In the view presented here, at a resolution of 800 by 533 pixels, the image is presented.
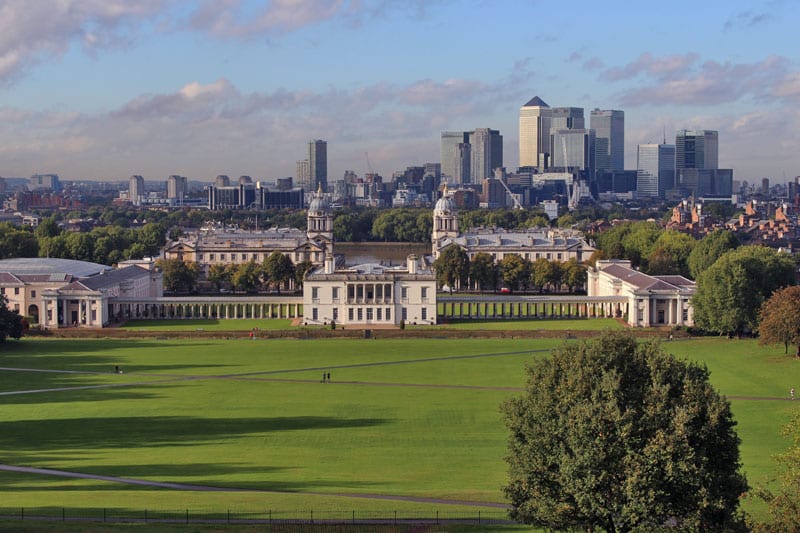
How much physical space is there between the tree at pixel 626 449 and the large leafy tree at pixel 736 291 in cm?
4830

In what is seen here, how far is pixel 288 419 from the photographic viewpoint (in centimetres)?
4928

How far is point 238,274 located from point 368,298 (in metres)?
25.2

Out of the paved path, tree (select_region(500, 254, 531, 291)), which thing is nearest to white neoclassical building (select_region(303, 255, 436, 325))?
tree (select_region(500, 254, 531, 291))

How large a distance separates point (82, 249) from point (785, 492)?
11397 cm

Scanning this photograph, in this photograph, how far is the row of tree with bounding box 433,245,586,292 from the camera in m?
117

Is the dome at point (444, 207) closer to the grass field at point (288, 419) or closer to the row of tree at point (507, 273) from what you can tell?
the row of tree at point (507, 273)

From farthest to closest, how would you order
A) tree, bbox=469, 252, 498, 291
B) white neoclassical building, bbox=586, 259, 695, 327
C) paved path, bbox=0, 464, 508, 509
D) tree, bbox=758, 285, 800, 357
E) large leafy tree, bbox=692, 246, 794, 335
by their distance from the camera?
tree, bbox=469, 252, 498, 291 → white neoclassical building, bbox=586, 259, 695, 327 → large leafy tree, bbox=692, 246, 794, 335 → tree, bbox=758, 285, 800, 357 → paved path, bbox=0, 464, 508, 509

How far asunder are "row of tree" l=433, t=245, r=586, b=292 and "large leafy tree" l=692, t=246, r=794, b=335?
32.6 metres

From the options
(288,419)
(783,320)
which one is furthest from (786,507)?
(783,320)

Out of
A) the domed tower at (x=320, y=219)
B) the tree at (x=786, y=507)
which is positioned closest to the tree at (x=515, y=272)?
the domed tower at (x=320, y=219)

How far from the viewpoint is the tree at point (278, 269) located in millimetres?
117562

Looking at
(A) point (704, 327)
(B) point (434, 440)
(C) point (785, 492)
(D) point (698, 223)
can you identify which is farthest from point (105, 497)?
(D) point (698, 223)

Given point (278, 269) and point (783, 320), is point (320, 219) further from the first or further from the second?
point (783, 320)

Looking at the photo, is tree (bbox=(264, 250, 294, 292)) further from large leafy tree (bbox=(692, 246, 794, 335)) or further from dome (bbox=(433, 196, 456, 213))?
large leafy tree (bbox=(692, 246, 794, 335))
